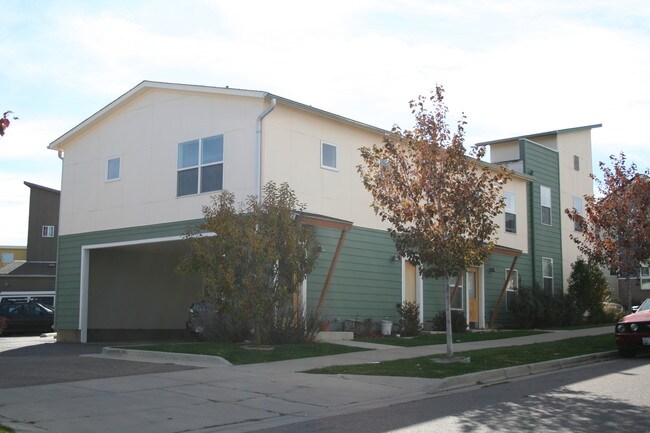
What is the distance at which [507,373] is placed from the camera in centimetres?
1270

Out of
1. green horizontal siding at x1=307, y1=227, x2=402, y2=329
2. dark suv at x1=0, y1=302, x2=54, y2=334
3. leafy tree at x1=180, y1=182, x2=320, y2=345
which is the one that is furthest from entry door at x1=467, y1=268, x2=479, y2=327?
dark suv at x1=0, y1=302, x2=54, y2=334

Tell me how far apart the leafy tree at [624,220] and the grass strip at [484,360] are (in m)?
4.07

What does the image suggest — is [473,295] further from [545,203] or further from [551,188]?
[551,188]

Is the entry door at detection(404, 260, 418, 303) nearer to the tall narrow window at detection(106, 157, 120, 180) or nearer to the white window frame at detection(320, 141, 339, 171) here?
the white window frame at detection(320, 141, 339, 171)

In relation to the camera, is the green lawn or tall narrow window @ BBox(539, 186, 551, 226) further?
tall narrow window @ BBox(539, 186, 551, 226)

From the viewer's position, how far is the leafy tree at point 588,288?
2875 cm

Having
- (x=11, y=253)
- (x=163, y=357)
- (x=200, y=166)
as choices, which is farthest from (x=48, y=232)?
(x=163, y=357)

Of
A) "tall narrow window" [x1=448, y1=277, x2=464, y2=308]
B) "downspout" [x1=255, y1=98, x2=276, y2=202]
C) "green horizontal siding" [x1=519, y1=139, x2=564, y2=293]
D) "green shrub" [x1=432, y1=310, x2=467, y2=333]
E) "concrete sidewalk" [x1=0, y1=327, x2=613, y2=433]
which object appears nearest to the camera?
"concrete sidewalk" [x1=0, y1=327, x2=613, y2=433]

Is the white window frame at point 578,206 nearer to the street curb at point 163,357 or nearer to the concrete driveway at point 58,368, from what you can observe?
the street curb at point 163,357

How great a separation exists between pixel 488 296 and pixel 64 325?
49.0 feet

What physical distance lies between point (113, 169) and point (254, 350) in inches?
396

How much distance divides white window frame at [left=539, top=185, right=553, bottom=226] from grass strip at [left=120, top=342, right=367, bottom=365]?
51.3 ft

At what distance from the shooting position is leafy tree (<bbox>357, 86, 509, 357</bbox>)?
1343cm

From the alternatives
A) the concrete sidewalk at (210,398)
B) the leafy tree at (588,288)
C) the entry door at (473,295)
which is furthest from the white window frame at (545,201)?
the concrete sidewalk at (210,398)
